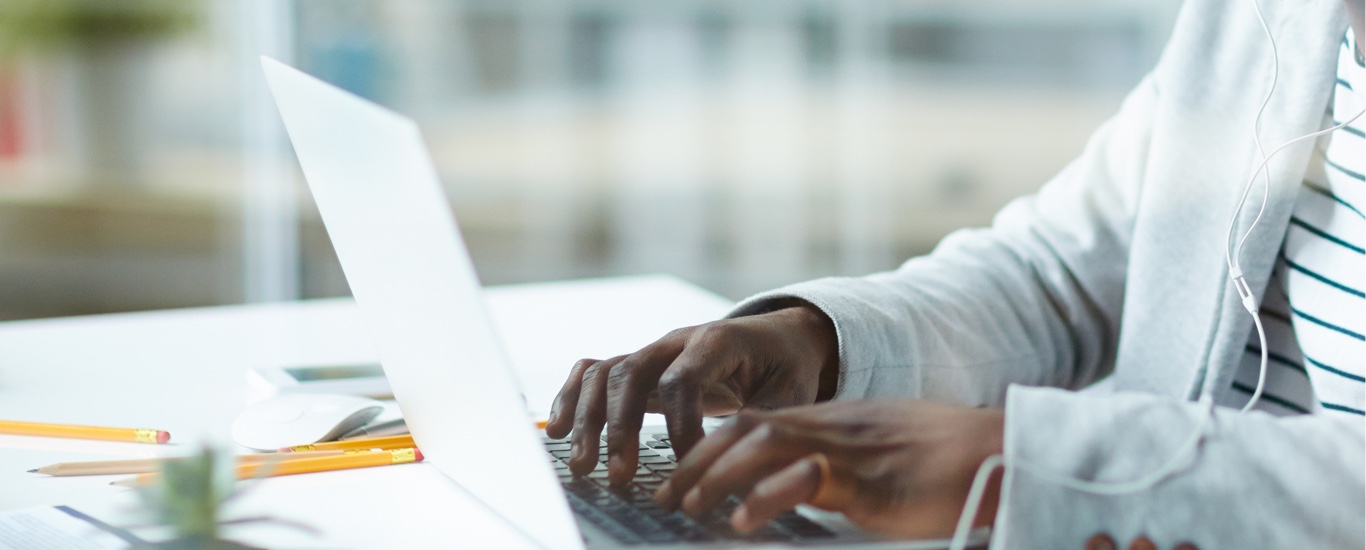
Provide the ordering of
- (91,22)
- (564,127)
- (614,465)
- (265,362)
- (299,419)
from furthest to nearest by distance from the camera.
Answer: (564,127), (91,22), (265,362), (299,419), (614,465)

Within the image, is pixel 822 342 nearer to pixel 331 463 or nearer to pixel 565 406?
pixel 565 406

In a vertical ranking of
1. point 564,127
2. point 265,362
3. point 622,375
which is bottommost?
point 564,127

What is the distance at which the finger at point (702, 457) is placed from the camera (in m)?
0.48

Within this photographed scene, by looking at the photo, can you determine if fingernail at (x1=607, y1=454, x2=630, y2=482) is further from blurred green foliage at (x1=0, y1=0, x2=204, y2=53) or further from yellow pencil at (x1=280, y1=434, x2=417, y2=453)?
blurred green foliage at (x1=0, y1=0, x2=204, y2=53)

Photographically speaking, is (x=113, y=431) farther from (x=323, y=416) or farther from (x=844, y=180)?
(x=844, y=180)

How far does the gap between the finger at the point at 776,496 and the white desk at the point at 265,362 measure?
11 cm

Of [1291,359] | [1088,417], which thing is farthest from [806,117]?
[1088,417]

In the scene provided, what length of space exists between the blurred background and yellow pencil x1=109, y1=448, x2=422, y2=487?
86.0 inches

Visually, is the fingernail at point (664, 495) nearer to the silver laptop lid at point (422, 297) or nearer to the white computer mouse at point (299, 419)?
the silver laptop lid at point (422, 297)

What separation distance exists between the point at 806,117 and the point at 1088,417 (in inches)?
107

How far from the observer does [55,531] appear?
0.50 m

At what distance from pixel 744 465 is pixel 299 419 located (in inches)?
12.4

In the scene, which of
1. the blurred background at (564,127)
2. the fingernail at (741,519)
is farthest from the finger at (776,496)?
the blurred background at (564,127)

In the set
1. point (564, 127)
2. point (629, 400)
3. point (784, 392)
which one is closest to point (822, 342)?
point (784, 392)
